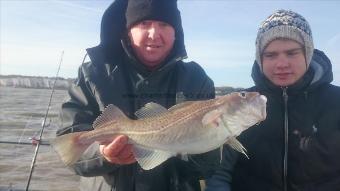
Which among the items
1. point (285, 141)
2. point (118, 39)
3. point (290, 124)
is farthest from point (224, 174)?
point (118, 39)

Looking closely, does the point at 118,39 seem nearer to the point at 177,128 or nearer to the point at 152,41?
the point at 152,41

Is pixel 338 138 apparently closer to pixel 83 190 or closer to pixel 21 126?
pixel 83 190

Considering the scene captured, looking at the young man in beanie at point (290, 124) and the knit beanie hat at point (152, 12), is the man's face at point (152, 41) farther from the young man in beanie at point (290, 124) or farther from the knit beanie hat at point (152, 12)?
the young man in beanie at point (290, 124)

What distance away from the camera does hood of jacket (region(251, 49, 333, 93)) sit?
5344 millimetres

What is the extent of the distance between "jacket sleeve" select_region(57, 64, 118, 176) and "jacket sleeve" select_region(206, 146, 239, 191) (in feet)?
5.06

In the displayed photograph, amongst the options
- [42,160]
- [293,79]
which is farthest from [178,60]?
[42,160]

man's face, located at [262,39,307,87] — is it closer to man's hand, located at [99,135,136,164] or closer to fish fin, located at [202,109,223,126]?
fish fin, located at [202,109,223,126]

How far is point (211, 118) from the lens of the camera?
12.6 feet

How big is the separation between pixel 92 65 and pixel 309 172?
2804mm

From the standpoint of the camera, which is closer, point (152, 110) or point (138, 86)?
point (152, 110)

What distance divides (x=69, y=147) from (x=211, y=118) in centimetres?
137

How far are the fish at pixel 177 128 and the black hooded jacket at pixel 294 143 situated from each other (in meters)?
1.39

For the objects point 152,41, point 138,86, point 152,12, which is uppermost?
point 152,12

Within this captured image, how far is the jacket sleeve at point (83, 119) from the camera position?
14.5 ft
